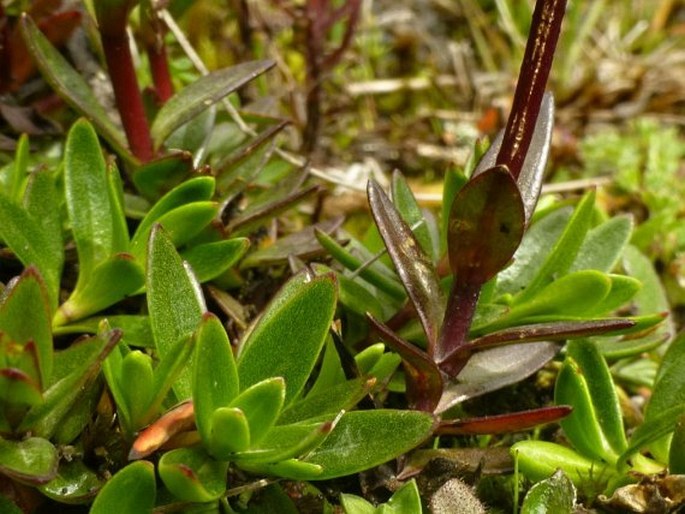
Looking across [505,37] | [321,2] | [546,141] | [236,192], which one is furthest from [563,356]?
[505,37]

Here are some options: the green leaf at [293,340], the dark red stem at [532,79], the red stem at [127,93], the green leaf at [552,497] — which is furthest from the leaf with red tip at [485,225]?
the red stem at [127,93]

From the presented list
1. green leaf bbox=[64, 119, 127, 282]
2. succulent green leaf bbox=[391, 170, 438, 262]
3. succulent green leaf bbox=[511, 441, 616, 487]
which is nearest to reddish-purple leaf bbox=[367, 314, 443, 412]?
succulent green leaf bbox=[511, 441, 616, 487]

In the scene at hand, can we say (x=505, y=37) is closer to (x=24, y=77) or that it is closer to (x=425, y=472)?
(x=24, y=77)

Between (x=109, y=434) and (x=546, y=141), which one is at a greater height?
(x=546, y=141)

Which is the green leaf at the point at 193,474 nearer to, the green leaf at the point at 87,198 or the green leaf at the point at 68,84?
the green leaf at the point at 87,198

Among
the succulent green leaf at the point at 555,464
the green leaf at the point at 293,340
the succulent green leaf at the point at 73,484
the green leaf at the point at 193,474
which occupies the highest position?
the green leaf at the point at 293,340

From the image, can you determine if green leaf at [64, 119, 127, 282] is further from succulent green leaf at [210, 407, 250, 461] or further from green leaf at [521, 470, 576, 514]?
green leaf at [521, 470, 576, 514]

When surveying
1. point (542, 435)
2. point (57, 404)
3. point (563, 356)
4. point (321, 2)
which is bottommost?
point (542, 435)
